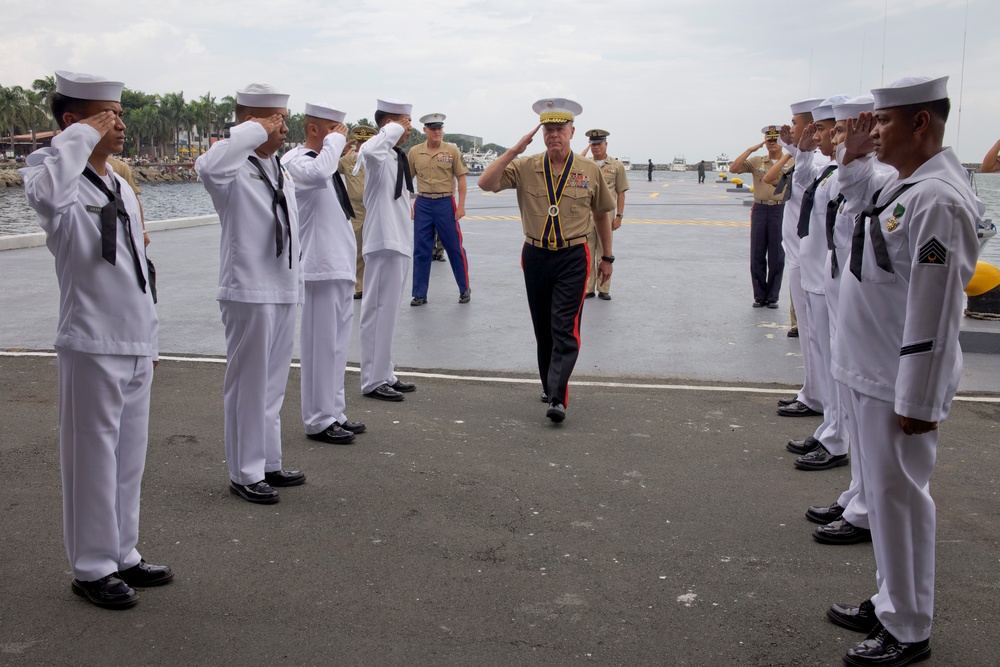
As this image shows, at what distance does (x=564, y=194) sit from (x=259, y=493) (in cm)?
298

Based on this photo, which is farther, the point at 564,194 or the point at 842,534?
the point at 564,194

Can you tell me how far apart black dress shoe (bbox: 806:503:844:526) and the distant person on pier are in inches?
139

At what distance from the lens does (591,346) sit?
29.0 feet

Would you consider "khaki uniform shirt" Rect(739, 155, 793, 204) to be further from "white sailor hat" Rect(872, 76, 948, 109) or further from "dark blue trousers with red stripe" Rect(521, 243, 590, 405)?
"white sailor hat" Rect(872, 76, 948, 109)

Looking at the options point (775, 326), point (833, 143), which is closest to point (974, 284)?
point (775, 326)

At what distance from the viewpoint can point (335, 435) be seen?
19.5 feet

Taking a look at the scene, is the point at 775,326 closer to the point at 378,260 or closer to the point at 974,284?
the point at 974,284

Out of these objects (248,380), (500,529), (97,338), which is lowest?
(500,529)

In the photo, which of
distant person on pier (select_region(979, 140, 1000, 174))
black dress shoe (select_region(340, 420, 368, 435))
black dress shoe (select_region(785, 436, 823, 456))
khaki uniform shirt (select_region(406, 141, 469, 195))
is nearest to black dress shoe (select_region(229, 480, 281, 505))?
black dress shoe (select_region(340, 420, 368, 435))

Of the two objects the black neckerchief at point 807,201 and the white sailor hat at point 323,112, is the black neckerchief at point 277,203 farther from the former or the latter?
the black neckerchief at point 807,201

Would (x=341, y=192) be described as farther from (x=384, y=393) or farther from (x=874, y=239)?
(x=874, y=239)

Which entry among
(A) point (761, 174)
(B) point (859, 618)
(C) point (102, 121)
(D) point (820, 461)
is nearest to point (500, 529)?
(B) point (859, 618)

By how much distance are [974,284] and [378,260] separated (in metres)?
5.53

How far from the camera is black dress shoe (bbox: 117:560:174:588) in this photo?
388cm
